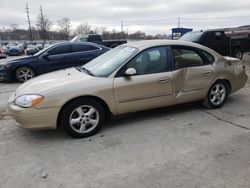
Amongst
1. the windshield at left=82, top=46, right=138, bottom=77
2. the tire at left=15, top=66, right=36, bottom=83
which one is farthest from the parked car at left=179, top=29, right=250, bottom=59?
the windshield at left=82, top=46, right=138, bottom=77

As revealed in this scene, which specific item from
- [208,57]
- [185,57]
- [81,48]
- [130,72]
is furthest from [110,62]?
[81,48]

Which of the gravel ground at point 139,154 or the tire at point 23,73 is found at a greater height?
the tire at point 23,73

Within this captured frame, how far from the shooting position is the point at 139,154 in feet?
11.1

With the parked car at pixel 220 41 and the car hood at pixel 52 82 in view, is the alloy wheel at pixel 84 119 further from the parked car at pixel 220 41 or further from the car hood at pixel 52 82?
the parked car at pixel 220 41

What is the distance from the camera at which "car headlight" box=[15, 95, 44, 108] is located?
144 inches

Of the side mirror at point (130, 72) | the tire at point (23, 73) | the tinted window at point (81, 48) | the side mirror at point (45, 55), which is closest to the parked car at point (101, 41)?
the tinted window at point (81, 48)

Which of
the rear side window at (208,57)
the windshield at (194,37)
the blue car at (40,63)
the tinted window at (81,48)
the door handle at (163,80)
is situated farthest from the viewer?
the windshield at (194,37)

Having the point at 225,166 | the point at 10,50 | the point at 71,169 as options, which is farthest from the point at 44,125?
the point at 10,50

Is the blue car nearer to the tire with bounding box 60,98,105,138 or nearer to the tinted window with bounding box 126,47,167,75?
A: the tinted window with bounding box 126,47,167,75

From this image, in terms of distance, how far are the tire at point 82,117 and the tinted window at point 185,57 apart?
170 cm

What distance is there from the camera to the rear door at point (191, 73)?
4605 mm

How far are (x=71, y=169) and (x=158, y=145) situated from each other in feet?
4.22

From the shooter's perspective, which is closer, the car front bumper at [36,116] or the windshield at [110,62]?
the car front bumper at [36,116]

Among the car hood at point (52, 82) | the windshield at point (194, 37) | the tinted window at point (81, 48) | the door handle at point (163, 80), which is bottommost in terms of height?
the door handle at point (163, 80)
